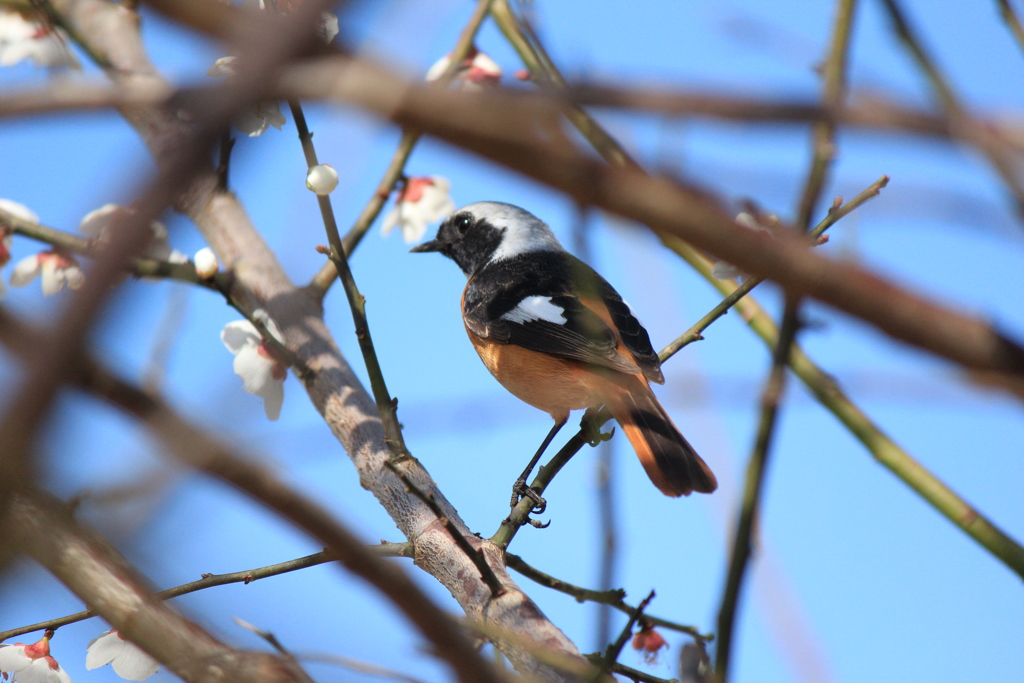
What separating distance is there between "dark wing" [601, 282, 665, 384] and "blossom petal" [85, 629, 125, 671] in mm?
2083

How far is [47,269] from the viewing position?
312cm

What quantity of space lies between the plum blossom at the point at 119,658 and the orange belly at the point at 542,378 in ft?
6.33

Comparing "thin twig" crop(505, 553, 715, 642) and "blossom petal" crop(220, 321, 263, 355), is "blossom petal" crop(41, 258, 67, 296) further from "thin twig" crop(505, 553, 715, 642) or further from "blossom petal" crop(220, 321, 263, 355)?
"thin twig" crop(505, 553, 715, 642)

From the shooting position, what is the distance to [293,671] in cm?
112

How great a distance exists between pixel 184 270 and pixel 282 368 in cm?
50

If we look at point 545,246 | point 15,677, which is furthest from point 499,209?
point 15,677

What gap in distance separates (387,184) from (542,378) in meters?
1.12

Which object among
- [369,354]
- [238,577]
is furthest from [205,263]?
[238,577]

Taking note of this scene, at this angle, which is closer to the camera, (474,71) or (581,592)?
(581,592)

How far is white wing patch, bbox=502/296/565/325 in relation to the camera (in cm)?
376

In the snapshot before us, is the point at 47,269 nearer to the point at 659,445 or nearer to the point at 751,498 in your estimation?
the point at 659,445

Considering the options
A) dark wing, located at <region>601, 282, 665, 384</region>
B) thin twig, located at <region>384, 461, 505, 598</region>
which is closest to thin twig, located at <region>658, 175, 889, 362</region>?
dark wing, located at <region>601, 282, 665, 384</region>

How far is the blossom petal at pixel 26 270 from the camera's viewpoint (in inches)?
123

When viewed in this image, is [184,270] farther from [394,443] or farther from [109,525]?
[109,525]
